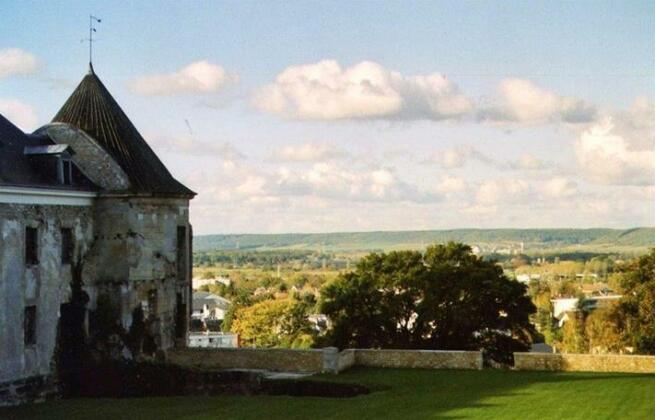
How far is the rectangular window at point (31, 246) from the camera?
31984 millimetres

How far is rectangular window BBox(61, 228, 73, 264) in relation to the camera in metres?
33.9

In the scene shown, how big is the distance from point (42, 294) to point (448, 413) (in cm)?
1472

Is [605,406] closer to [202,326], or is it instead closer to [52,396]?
[52,396]

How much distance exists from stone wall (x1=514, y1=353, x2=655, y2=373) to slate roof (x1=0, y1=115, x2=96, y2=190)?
16410mm

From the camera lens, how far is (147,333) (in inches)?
1405

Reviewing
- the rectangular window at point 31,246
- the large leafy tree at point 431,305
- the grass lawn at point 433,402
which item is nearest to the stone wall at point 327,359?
the grass lawn at point 433,402

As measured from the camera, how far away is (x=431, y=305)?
149 ft

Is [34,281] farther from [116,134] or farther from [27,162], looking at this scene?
[116,134]

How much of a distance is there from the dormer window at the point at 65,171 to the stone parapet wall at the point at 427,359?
12.0m

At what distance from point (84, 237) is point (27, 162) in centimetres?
337

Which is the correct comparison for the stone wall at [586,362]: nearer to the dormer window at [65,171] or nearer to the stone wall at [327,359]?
the stone wall at [327,359]

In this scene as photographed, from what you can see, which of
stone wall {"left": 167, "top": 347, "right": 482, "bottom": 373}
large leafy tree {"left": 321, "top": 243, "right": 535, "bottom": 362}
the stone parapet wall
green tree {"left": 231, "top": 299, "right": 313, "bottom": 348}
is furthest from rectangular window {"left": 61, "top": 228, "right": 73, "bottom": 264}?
green tree {"left": 231, "top": 299, "right": 313, "bottom": 348}

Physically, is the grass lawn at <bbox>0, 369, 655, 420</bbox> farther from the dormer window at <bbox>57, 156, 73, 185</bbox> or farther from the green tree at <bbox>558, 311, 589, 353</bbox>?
the green tree at <bbox>558, 311, 589, 353</bbox>

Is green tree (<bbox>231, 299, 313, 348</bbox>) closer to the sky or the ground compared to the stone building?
closer to the ground
